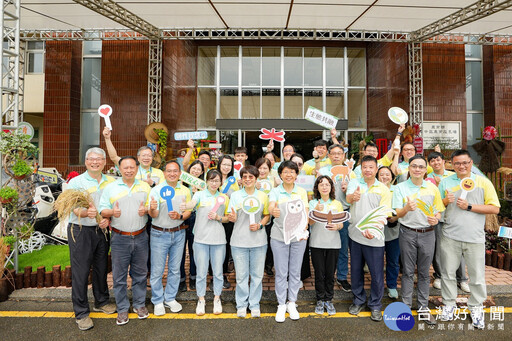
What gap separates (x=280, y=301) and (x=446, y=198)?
228cm

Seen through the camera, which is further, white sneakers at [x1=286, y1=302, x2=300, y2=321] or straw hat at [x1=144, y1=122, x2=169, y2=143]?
straw hat at [x1=144, y1=122, x2=169, y2=143]

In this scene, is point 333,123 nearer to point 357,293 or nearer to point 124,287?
point 357,293

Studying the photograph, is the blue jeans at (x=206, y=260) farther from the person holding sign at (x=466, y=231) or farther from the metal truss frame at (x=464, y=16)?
the metal truss frame at (x=464, y=16)

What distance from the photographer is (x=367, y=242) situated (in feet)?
11.4

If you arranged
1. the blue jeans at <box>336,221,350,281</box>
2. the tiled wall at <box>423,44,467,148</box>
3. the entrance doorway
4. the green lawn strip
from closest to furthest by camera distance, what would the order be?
1. the blue jeans at <box>336,221,350,281</box>
2. the green lawn strip
3. the tiled wall at <box>423,44,467,148</box>
4. the entrance doorway

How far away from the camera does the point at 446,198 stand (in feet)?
11.5

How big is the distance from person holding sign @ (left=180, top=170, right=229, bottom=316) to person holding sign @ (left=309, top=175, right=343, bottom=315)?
109 cm

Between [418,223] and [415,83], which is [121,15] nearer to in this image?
[418,223]

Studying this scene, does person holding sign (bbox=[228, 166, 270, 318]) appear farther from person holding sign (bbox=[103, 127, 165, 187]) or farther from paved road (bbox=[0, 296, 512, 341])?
person holding sign (bbox=[103, 127, 165, 187])

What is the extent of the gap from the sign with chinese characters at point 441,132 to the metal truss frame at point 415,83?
0.48 metres

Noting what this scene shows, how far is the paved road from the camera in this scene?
10.4 feet

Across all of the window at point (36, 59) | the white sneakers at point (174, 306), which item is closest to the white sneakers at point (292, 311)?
the white sneakers at point (174, 306)

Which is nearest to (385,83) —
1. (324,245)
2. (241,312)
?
(324,245)

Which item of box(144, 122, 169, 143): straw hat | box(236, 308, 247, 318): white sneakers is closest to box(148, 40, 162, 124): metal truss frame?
box(144, 122, 169, 143): straw hat
